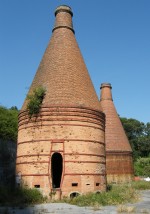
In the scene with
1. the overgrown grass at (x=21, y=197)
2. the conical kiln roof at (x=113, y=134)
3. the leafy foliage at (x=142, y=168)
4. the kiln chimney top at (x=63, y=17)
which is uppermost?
the kiln chimney top at (x=63, y=17)

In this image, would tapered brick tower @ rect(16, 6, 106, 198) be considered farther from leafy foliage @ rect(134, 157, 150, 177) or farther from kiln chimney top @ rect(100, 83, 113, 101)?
leafy foliage @ rect(134, 157, 150, 177)

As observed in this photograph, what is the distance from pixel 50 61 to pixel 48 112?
363cm

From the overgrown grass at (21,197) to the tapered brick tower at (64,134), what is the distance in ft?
1.84

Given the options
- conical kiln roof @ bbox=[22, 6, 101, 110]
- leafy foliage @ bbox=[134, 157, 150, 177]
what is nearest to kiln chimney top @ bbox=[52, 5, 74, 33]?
conical kiln roof @ bbox=[22, 6, 101, 110]

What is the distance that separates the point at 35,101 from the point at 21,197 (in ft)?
16.3

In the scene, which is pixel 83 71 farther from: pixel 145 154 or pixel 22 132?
pixel 145 154

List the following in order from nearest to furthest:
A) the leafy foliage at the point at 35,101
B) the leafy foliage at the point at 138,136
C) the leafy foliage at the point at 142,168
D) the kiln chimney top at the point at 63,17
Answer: the leafy foliage at the point at 35,101, the kiln chimney top at the point at 63,17, the leafy foliage at the point at 142,168, the leafy foliage at the point at 138,136

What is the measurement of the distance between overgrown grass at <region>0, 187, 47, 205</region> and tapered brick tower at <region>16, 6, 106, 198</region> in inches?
22.1

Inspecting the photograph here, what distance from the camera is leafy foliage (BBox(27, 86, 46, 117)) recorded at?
52.9ft

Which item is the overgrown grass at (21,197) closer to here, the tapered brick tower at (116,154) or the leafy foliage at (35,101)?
the leafy foliage at (35,101)

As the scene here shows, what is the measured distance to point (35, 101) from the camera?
16.1 m

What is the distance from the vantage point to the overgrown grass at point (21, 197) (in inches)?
534

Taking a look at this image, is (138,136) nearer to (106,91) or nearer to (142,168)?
(142,168)

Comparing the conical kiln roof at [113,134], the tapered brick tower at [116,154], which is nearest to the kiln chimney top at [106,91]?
the conical kiln roof at [113,134]
